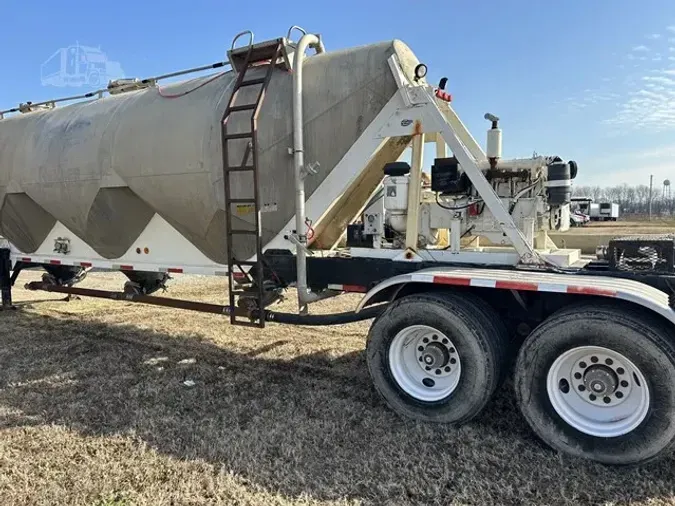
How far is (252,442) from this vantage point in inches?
150

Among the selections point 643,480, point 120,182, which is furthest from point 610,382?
point 120,182

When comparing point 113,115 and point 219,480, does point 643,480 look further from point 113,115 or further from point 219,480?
point 113,115

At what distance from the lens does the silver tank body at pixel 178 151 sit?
16.1 feet

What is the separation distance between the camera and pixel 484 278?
154 inches

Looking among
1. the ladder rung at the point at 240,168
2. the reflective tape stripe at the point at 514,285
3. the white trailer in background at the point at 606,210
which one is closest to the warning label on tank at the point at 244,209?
the ladder rung at the point at 240,168

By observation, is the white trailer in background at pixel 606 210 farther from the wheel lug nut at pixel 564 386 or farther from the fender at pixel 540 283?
the wheel lug nut at pixel 564 386

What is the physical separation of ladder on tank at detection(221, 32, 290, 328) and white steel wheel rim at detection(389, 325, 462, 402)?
5.20 ft

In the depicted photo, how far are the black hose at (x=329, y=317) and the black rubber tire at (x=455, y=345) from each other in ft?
1.05

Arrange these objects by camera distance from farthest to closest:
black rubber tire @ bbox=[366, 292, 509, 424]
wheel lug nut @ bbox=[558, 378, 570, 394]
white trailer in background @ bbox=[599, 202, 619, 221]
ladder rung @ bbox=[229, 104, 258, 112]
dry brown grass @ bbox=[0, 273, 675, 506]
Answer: white trailer in background @ bbox=[599, 202, 619, 221], ladder rung @ bbox=[229, 104, 258, 112], black rubber tire @ bbox=[366, 292, 509, 424], wheel lug nut @ bbox=[558, 378, 570, 394], dry brown grass @ bbox=[0, 273, 675, 506]

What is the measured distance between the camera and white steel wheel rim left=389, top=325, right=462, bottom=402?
421 cm

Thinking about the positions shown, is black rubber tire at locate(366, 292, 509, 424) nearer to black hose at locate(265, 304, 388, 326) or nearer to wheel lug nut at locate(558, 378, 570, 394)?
black hose at locate(265, 304, 388, 326)

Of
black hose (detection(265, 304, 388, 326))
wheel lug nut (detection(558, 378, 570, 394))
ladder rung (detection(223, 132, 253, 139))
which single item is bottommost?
wheel lug nut (detection(558, 378, 570, 394))

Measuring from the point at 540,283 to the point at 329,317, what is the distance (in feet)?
6.73

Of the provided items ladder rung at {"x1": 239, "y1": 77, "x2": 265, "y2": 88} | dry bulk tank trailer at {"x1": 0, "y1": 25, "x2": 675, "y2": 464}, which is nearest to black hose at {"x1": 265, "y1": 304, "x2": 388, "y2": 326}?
dry bulk tank trailer at {"x1": 0, "y1": 25, "x2": 675, "y2": 464}
